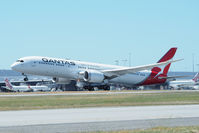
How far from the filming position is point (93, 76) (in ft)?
203

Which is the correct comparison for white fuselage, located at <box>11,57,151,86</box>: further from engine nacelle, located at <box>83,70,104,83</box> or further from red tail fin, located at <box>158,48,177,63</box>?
red tail fin, located at <box>158,48,177,63</box>

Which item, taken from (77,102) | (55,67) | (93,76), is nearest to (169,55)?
(93,76)

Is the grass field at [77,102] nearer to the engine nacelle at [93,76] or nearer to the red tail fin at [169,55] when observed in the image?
the engine nacelle at [93,76]

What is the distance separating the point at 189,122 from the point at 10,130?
27.1 feet

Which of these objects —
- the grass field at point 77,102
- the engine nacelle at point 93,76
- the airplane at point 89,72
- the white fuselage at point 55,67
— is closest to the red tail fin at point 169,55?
the airplane at point 89,72

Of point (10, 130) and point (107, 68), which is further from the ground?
point (107, 68)

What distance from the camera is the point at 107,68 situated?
67.1m

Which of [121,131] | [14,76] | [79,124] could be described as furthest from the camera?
[14,76]

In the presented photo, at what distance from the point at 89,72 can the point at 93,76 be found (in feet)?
3.15

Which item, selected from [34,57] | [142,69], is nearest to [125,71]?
[142,69]

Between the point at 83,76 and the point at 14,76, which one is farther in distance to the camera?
the point at 14,76

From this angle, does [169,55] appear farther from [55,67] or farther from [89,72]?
[55,67]

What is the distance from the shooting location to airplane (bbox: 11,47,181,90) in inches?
2320

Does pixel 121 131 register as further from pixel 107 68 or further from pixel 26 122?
pixel 107 68
